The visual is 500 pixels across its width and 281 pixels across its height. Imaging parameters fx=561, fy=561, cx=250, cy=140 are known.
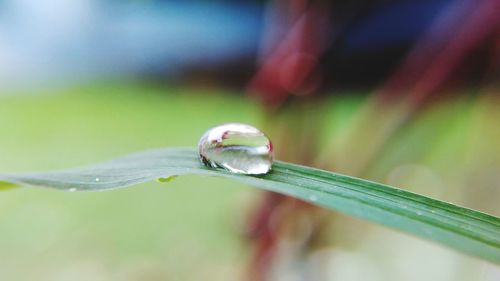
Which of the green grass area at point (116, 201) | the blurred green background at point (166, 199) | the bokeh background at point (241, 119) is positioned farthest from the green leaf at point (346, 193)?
the green grass area at point (116, 201)

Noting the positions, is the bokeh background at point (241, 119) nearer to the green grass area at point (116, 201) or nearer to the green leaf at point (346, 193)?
the green grass area at point (116, 201)

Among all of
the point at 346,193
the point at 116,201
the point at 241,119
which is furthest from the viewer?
the point at 241,119

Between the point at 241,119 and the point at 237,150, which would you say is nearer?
the point at 237,150

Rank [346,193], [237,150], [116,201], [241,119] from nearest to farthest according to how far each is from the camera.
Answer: [346,193]
[237,150]
[116,201]
[241,119]

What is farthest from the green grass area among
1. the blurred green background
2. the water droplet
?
the water droplet

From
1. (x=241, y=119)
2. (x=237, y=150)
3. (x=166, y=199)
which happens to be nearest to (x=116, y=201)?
(x=166, y=199)

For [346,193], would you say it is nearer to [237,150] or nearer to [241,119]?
[237,150]

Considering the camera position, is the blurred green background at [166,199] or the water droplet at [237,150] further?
the blurred green background at [166,199]
